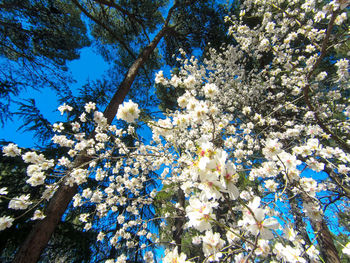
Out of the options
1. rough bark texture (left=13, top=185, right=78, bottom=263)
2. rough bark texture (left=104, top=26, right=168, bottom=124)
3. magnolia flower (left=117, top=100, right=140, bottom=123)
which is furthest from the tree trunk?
magnolia flower (left=117, top=100, right=140, bottom=123)

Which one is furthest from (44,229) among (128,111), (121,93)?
(121,93)

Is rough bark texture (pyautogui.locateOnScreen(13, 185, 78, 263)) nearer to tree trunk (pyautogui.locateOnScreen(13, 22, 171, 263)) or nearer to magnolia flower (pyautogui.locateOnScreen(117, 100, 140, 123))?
tree trunk (pyautogui.locateOnScreen(13, 22, 171, 263))

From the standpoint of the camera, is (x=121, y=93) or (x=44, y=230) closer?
(x=44, y=230)

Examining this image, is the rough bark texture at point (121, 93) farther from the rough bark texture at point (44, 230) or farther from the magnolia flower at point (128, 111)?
the magnolia flower at point (128, 111)

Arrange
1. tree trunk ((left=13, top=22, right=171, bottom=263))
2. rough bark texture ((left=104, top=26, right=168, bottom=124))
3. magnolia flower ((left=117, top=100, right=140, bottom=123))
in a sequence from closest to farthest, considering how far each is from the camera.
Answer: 1. magnolia flower ((left=117, top=100, right=140, bottom=123))
2. tree trunk ((left=13, top=22, right=171, bottom=263))
3. rough bark texture ((left=104, top=26, right=168, bottom=124))

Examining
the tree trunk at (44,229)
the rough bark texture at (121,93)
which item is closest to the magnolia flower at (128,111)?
the tree trunk at (44,229)

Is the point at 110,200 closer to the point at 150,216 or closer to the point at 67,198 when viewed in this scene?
the point at 67,198

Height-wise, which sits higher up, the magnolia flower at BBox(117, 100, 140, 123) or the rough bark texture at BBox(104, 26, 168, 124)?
the rough bark texture at BBox(104, 26, 168, 124)

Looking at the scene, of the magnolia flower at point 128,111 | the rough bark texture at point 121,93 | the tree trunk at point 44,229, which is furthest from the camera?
the rough bark texture at point 121,93

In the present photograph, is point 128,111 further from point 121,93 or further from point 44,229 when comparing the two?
point 121,93

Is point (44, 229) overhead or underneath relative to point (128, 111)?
underneath

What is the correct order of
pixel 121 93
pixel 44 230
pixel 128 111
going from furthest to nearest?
pixel 121 93 → pixel 44 230 → pixel 128 111

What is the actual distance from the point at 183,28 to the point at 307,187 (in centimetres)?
641

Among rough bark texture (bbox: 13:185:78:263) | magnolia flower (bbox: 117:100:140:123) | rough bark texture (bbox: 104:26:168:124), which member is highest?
rough bark texture (bbox: 104:26:168:124)
